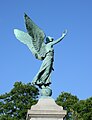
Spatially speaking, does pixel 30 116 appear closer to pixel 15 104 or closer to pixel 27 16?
pixel 27 16

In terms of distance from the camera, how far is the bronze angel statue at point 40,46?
1522 centimetres

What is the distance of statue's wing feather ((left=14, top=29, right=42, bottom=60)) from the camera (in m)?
15.6

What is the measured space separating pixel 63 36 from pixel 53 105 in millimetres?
3226

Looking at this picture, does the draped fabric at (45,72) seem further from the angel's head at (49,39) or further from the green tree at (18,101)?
the green tree at (18,101)

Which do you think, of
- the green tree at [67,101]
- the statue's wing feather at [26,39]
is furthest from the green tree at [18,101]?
the statue's wing feather at [26,39]

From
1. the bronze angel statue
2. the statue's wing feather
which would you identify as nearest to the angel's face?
the bronze angel statue

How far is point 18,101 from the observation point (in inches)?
1625

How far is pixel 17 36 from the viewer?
16.0 meters

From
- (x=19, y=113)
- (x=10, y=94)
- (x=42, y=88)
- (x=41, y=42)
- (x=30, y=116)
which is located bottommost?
(x=30, y=116)

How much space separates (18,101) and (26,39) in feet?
85.8

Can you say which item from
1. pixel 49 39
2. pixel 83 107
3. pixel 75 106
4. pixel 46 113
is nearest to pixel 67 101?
pixel 75 106

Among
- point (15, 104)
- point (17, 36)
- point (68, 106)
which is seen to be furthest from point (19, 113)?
point (17, 36)

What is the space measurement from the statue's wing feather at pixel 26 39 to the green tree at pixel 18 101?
80.1 ft

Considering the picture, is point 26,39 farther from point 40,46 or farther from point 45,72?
point 45,72
